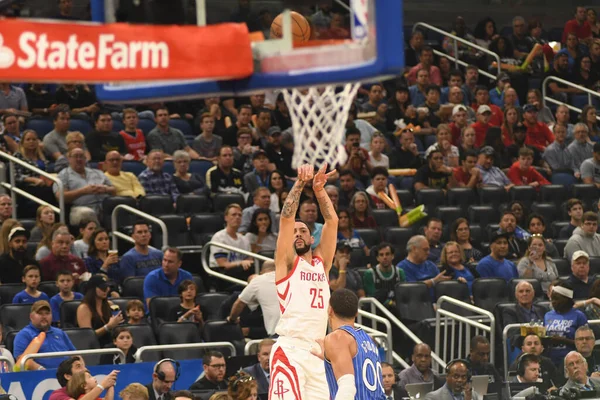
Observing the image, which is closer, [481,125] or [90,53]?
[90,53]

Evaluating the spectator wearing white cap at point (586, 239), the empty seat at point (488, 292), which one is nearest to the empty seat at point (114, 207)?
the empty seat at point (488, 292)

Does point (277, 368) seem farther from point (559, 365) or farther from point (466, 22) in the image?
point (466, 22)

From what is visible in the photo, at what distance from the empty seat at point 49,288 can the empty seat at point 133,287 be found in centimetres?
81

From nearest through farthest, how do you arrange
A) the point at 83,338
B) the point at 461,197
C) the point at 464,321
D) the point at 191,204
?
1. the point at 83,338
2. the point at 464,321
3. the point at 191,204
4. the point at 461,197

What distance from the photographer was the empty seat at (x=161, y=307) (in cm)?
1196

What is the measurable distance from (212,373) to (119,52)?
5.40 meters

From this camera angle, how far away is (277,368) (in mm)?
9023

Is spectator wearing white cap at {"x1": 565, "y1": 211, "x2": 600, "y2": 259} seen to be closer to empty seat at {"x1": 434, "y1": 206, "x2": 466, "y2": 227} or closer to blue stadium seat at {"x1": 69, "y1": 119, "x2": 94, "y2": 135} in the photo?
empty seat at {"x1": 434, "y1": 206, "x2": 466, "y2": 227}

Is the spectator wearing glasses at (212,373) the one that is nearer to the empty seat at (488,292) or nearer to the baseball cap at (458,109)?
the empty seat at (488,292)

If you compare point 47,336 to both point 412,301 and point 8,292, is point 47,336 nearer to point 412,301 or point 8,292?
point 8,292

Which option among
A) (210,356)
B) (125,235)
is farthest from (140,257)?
(210,356)

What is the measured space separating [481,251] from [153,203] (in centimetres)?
415

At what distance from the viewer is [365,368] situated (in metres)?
8.51

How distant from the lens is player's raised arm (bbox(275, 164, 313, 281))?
8859 millimetres
